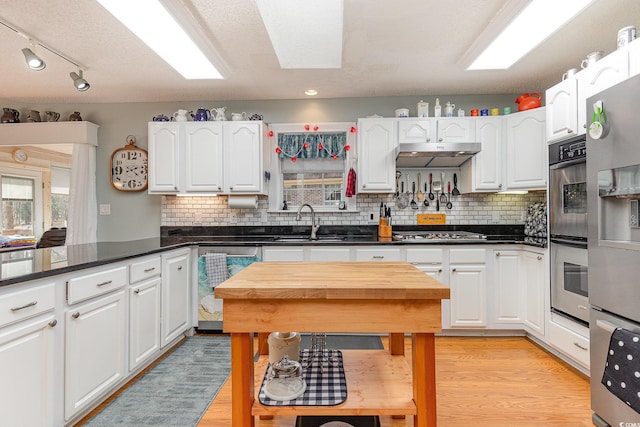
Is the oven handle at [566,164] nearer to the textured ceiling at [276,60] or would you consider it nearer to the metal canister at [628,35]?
the metal canister at [628,35]

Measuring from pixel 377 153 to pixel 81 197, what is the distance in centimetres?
332

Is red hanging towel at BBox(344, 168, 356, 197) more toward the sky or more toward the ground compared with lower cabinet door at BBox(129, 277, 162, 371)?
more toward the sky

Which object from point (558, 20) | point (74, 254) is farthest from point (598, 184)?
point (74, 254)

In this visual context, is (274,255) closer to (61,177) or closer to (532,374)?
(532,374)

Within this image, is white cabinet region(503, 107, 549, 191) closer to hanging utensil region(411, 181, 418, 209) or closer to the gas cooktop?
the gas cooktop

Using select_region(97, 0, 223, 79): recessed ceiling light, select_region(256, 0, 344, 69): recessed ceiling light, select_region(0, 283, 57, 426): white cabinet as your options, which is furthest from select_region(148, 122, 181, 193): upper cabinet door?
select_region(0, 283, 57, 426): white cabinet

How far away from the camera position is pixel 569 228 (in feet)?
8.07

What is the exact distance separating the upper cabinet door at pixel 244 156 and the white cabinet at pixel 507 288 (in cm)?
246

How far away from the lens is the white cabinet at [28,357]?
1419mm

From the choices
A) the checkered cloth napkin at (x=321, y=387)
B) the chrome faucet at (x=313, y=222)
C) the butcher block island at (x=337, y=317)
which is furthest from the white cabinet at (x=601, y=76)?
the chrome faucet at (x=313, y=222)

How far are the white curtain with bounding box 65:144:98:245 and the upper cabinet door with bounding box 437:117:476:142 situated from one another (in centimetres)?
390

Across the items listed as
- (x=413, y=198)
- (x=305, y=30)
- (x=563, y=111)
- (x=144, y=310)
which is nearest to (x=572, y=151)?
(x=563, y=111)

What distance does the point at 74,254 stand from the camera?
7.23 ft

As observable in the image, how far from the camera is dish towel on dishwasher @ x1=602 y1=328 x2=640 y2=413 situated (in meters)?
1.47
